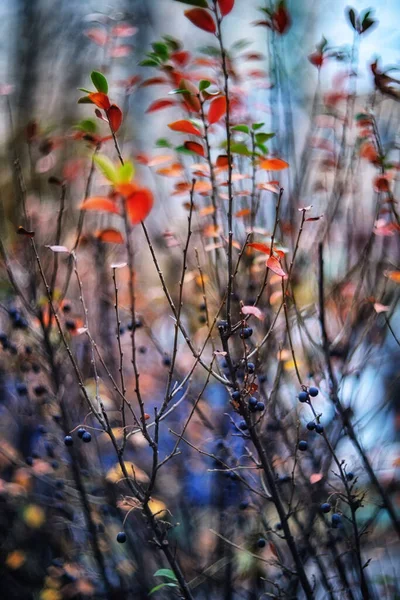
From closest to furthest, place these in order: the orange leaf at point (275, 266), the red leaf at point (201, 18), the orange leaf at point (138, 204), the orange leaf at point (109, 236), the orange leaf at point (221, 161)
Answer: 1. the orange leaf at point (138, 204)
2. the orange leaf at point (109, 236)
3. the orange leaf at point (275, 266)
4. the red leaf at point (201, 18)
5. the orange leaf at point (221, 161)

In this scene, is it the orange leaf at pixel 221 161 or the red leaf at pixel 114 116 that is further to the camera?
the orange leaf at pixel 221 161

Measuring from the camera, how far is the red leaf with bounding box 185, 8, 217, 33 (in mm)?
1548

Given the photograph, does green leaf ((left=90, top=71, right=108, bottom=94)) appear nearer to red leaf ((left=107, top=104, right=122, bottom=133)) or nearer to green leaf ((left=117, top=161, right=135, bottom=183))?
red leaf ((left=107, top=104, right=122, bottom=133))

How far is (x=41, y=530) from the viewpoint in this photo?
8.55 feet

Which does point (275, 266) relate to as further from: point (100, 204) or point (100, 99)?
point (100, 99)

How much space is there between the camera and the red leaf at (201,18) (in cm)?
155

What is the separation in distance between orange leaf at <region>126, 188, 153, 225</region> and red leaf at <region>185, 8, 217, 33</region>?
0.79m

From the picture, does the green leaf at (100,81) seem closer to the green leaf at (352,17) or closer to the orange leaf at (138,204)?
the orange leaf at (138,204)

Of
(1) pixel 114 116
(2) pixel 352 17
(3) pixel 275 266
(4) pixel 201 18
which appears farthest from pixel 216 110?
(2) pixel 352 17

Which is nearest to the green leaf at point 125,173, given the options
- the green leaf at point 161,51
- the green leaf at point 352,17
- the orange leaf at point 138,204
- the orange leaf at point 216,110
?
the orange leaf at point 138,204

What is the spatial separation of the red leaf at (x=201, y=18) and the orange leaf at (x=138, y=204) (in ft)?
2.60

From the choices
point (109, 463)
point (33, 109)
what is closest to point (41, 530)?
point (109, 463)

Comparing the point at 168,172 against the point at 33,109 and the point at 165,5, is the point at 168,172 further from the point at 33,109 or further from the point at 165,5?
the point at 165,5

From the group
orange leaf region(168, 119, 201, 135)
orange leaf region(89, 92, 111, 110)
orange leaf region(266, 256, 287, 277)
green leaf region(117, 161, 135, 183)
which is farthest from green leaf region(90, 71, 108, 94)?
orange leaf region(266, 256, 287, 277)
